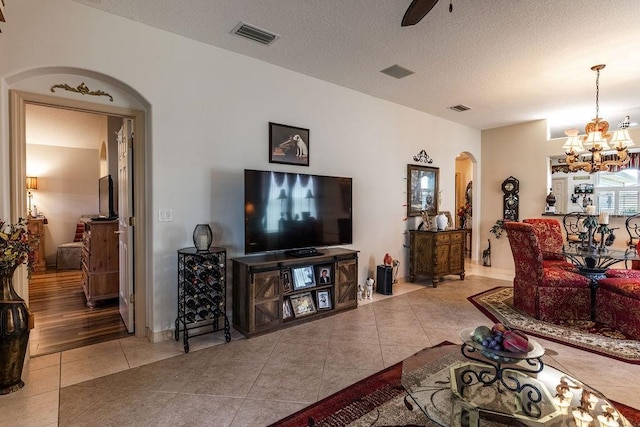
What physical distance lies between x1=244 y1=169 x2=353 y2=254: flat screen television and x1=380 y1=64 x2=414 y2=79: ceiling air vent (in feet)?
4.61

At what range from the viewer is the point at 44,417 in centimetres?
193

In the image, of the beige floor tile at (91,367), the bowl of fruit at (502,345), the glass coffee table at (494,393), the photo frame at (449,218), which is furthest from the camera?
the photo frame at (449,218)

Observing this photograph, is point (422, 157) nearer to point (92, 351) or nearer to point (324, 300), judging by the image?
point (324, 300)

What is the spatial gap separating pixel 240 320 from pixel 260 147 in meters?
1.88

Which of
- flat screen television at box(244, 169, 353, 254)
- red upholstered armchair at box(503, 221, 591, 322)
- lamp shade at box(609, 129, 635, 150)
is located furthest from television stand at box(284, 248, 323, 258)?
lamp shade at box(609, 129, 635, 150)

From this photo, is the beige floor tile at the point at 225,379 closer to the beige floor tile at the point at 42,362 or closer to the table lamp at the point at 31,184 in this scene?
the beige floor tile at the point at 42,362

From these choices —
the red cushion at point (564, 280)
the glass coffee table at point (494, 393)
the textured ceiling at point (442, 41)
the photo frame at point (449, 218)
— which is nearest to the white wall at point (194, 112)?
the textured ceiling at point (442, 41)

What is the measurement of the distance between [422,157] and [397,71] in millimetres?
2064

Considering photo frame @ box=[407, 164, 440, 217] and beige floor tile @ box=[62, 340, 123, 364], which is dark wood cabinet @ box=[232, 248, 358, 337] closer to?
beige floor tile @ box=[62, 340, 123, 364]

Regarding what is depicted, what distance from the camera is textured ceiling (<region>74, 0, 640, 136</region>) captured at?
8.61 ft

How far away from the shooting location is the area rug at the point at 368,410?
6.13 feet

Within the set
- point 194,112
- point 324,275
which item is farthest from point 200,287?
point 194,112

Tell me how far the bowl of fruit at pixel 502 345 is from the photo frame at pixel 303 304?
2039 millimetres

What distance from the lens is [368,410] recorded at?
6.48ft
